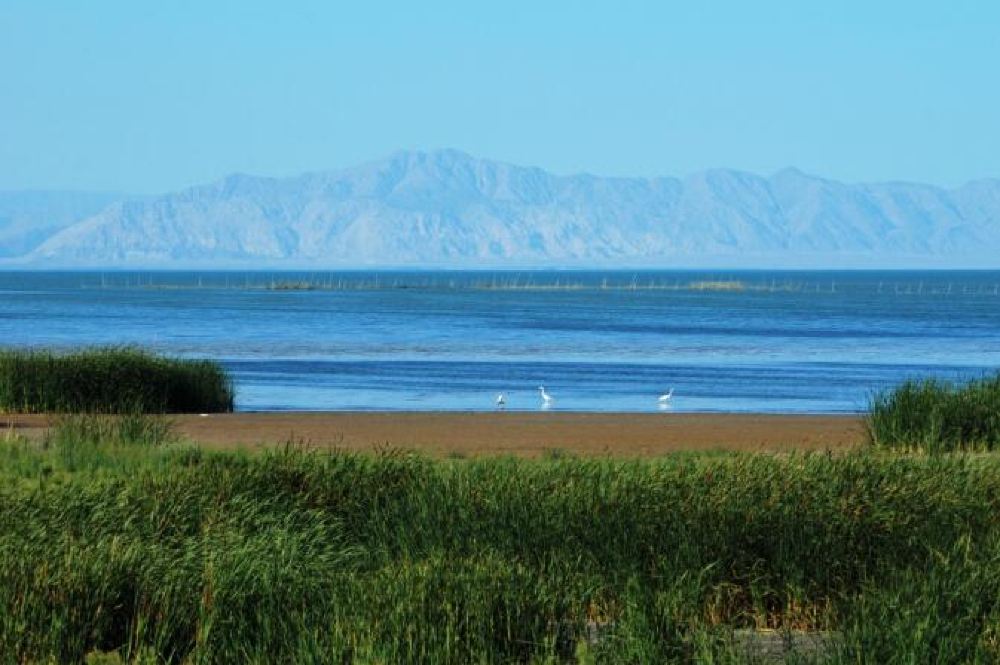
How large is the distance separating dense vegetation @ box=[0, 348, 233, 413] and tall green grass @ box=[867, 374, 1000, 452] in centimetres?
1344

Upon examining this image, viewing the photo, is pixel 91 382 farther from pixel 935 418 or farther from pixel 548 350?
pixel 548 350

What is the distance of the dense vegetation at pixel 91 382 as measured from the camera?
107 feet

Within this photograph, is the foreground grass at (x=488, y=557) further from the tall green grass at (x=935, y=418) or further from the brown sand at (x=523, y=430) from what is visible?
the brown sand at (x=523, y=430)

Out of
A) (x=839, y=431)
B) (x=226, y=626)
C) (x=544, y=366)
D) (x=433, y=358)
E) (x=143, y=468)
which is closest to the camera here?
(x=226, y=626)

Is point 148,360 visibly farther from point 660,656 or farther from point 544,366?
point 544,366

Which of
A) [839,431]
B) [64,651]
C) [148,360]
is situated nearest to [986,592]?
[64,651]

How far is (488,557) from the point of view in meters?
12.5

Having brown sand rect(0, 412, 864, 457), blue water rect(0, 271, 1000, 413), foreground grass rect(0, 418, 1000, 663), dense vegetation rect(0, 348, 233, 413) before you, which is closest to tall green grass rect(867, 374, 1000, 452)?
brown sand rect(0, 412, 864, 457)

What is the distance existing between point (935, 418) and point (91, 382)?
15.5 meters

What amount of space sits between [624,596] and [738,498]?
2.92 m

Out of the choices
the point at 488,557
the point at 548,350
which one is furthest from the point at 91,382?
the point at 548,350

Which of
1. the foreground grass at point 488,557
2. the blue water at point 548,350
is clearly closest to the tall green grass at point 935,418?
the foreground grass at point 488,557

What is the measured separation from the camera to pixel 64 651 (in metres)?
11.2

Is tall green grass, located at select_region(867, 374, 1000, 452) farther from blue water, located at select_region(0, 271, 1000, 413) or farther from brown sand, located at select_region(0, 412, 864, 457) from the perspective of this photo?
blue water, located at select_region(0, 271, 1000, 413)
